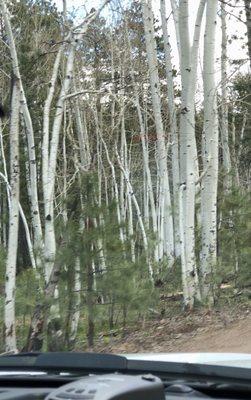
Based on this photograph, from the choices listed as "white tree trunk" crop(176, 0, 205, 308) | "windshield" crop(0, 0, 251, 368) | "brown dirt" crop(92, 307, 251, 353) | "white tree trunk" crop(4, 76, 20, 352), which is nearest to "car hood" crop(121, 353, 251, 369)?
"windshield" crop(0, 0, 251, 368)

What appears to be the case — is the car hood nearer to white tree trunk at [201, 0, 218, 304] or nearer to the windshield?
the windshield

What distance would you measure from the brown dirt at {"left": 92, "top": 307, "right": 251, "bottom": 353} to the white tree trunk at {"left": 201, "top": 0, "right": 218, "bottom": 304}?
0.95 m

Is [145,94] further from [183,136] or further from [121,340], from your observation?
[121,340]

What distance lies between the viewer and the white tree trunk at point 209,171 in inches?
542

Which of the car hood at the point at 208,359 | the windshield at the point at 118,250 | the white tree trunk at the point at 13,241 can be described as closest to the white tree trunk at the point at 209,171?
the windshield at the point at 118,250

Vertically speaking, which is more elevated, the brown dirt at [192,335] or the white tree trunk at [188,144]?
the white tree trunk at [188,144]

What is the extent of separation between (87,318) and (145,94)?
22.1m

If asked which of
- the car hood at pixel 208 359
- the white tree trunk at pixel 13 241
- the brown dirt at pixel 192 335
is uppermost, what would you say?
the white tree trunk at pixel 13 241

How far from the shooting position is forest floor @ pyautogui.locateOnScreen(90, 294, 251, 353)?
10797 mm

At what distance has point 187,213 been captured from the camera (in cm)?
1370

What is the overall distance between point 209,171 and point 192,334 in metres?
4.28

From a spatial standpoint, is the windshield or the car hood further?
the windshield

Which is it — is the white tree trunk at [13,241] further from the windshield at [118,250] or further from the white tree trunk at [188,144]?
the white tree trunk at [188,144]

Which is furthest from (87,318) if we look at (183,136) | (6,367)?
(6,367)
